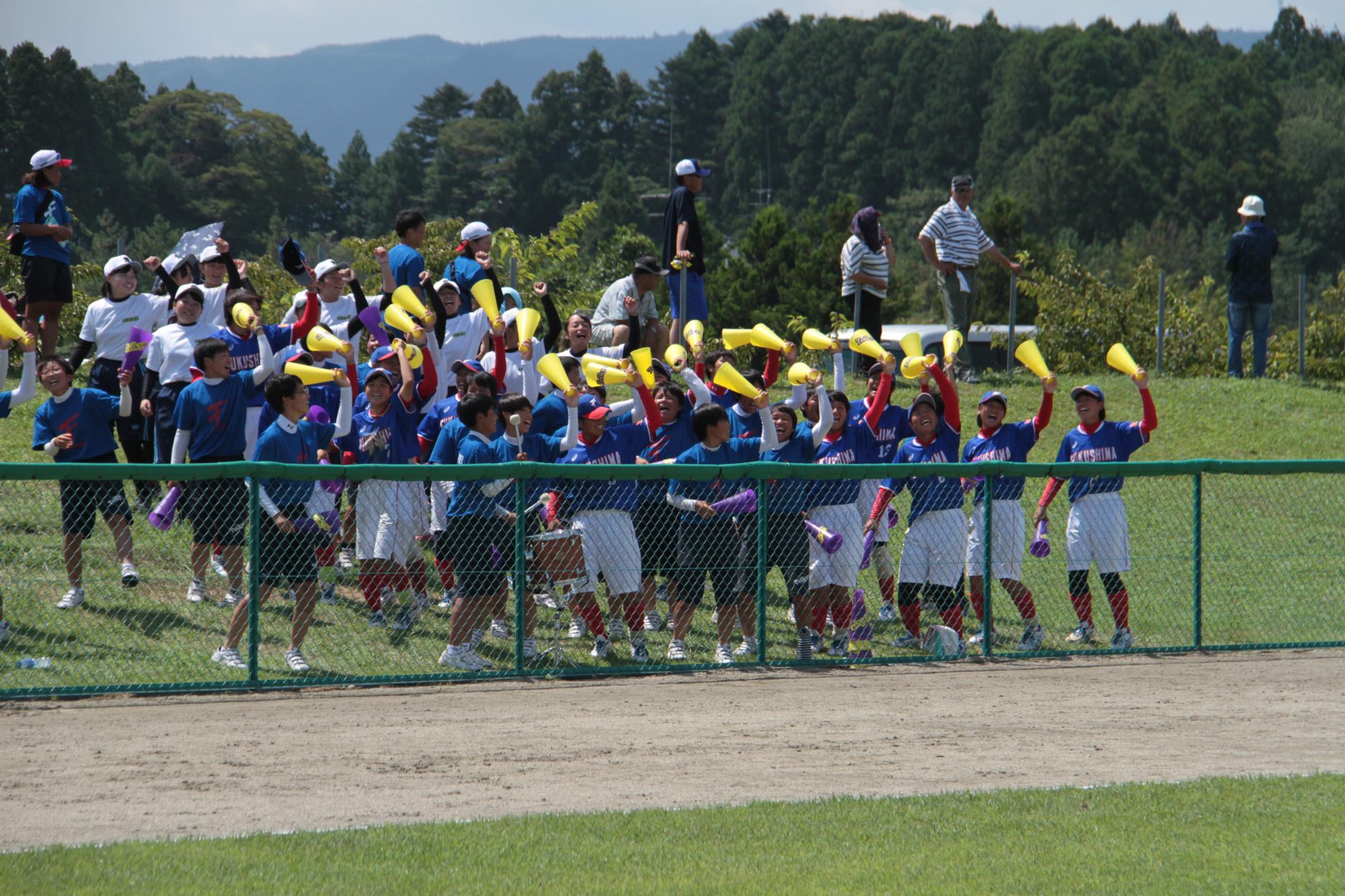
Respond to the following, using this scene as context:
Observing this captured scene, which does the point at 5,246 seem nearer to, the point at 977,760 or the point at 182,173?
the point at 977,760

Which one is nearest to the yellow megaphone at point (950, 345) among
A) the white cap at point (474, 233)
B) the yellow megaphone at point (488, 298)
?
the yellow megaphone at point (488, 298)

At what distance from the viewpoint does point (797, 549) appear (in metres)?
Answer: 9.26

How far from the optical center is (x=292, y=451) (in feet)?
28.6

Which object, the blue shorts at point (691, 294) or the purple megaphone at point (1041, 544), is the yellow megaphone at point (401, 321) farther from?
the blue shorts at point (691, 294)

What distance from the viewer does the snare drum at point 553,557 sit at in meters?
8.87

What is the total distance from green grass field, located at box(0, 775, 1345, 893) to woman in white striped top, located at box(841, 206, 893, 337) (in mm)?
9429

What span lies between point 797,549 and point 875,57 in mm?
87226

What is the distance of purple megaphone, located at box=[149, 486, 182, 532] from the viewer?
8.93 metres

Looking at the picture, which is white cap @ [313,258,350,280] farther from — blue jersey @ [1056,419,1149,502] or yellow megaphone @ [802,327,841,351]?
blue jersey @ [1056,419,1149,502]

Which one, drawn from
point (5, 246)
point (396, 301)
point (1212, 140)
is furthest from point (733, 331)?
point (1212, 140)

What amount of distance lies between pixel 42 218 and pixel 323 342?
12.5ft

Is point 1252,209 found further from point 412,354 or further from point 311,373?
point 311,373

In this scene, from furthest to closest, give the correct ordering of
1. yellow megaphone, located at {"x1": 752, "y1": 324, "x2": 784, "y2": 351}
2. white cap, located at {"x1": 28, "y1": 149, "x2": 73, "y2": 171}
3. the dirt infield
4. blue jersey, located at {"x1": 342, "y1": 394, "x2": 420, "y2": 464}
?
white cap, located at {"x1": 28, "y1": 149, "x2": 73, "y2": 171} < blue jersey, located at {"x1": 342, "y1": 394, "x2": 420, "y2": 464} < yellow megaphone, located at {"x1": 752, "y1": 324, "x2": 784, "y2": 351} < the dirt infield

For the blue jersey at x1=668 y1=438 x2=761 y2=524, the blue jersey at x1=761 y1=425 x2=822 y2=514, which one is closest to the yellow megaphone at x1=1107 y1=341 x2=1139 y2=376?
the blue jersey at x1=761 y1=425 x2=822 y2=514
